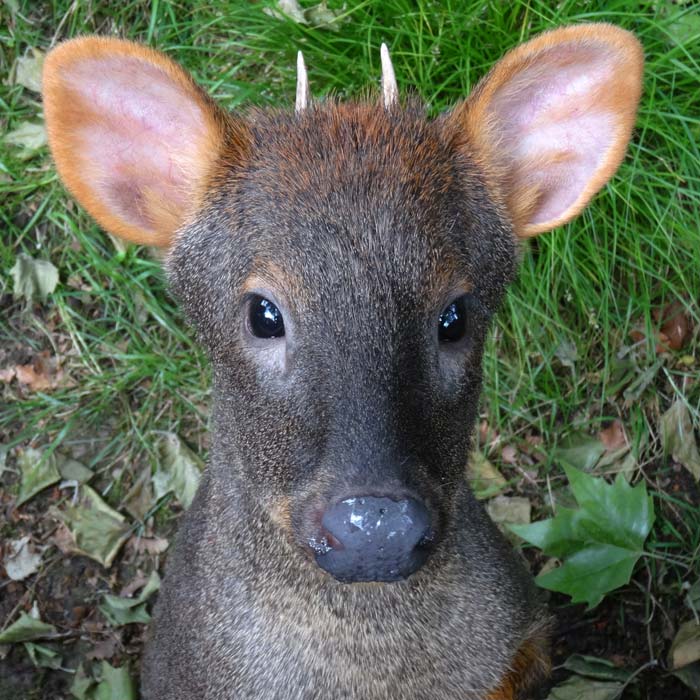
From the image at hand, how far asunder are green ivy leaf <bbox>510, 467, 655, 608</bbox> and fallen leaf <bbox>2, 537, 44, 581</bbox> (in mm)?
2667

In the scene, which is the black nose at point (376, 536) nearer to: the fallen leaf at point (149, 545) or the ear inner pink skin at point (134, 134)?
the ear inner pink skin at point (134, 134)

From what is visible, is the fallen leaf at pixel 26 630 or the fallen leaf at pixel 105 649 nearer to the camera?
the fallen leaf at pixel 26 630

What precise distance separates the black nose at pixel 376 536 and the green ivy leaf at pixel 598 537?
195 centimetres

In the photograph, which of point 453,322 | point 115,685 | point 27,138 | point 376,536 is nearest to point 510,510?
point 115,685

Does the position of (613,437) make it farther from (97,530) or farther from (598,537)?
(97,530)

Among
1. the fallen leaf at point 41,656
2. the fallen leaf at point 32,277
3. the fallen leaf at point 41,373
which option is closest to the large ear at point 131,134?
the fallen leaf at point 32,277

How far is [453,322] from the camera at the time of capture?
2.90 metres

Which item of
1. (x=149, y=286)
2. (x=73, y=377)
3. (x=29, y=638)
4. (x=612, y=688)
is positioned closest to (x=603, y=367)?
(x=612, y=688)

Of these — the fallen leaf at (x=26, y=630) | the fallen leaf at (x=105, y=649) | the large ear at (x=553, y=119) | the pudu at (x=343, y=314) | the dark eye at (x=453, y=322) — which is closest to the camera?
the pudu at (x=343, y=314)

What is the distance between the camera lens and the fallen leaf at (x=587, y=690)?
4520 mm

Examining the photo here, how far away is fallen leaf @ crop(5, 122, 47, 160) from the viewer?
5441 mm

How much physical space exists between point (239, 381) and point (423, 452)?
0.65 m

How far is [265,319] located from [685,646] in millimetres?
2936

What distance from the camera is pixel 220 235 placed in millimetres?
3035
